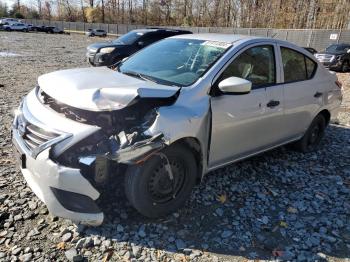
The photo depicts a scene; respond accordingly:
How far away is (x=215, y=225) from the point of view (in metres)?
3.24

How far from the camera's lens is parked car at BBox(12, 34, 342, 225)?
271cm

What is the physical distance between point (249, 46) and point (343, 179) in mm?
2176

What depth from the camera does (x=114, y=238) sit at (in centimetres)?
295

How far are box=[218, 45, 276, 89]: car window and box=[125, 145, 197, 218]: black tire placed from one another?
950 mm

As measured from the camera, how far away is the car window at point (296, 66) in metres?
4.37

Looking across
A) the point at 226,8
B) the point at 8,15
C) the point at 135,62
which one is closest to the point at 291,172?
the point at 135,62

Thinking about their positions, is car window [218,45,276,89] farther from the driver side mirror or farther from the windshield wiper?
the windshield wiper

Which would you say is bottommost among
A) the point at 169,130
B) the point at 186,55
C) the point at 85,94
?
the point at 169,130

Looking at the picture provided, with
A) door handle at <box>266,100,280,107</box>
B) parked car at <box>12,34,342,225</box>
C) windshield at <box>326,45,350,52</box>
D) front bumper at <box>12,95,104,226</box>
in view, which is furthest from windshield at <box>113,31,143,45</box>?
windshield at <box>326,45,350,52</box>

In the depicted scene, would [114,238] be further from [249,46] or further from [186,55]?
[249,46]

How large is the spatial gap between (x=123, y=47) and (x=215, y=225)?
9455 millimetres

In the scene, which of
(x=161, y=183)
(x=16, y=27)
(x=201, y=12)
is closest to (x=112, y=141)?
(x=161, y=183)

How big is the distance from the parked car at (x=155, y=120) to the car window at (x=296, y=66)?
31 millimetres

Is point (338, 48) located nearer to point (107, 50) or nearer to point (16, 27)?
point (107, 50)
